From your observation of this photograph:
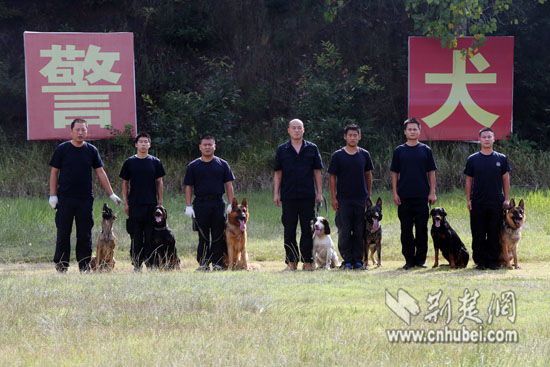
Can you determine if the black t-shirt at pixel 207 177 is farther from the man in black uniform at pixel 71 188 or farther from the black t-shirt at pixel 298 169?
the man in black uniform at pixel 71 188

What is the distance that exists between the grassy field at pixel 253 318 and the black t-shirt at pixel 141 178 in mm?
1460

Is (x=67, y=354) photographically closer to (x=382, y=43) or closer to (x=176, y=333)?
(x=176, y=333)

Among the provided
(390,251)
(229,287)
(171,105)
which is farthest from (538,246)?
(171,105)

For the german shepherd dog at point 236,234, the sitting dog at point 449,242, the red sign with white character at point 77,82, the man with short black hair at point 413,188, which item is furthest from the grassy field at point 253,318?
the red sign with white character at point 77,82

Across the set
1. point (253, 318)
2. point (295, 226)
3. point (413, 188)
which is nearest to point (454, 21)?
point (413, 188)

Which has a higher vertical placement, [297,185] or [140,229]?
[297,185]

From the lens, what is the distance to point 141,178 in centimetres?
1035

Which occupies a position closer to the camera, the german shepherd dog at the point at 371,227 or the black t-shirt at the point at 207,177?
the black t-shirt at the point at 207,177

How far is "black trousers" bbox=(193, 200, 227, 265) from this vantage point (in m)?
10.5

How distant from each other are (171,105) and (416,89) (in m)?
6.58

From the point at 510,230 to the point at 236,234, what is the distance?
376cm

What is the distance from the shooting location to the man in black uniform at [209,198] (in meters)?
10.5

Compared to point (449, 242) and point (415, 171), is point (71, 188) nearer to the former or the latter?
point (415, 171)

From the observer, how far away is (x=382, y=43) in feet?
77.5
